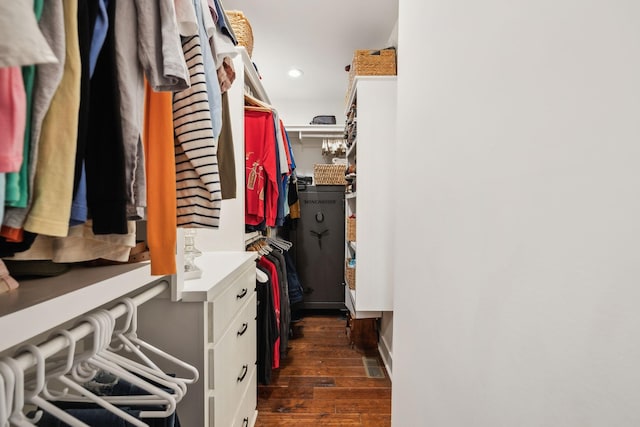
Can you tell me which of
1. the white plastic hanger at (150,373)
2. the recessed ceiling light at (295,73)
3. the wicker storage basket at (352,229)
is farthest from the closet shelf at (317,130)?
the white plastic hanger at (150,373)

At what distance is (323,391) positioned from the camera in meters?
2.01

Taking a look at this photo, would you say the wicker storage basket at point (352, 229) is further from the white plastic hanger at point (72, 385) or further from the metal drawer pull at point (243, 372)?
the white plastic hanger at point (72, 385)

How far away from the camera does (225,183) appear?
1.18 meters

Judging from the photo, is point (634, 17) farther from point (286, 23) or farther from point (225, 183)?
point (286, 23)

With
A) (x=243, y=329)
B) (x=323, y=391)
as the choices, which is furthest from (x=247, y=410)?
(x=323, y=391)

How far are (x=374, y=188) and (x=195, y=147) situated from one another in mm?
1576

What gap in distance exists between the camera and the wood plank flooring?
176 cm

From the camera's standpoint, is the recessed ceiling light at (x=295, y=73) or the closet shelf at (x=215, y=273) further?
the recessed ceiling light at (x=295, y=73)

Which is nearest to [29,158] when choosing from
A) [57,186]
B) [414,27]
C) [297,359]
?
[57,186]

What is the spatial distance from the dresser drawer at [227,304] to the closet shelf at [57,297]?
0.36 metres

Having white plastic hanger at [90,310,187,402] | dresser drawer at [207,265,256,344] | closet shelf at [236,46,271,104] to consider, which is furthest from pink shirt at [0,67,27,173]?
closet shelf at [236,46,271,104]

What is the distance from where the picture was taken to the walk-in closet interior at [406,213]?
14.8 inches

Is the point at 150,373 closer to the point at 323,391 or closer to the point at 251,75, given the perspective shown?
the point at 323,391

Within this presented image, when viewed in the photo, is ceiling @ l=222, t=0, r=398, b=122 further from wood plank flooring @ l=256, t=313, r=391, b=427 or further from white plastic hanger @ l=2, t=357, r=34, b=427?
wood plank flooring @ l=256, t=313, r=391, b=427
